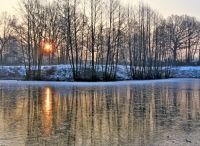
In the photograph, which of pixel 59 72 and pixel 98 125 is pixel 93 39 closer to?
pixel 59 72

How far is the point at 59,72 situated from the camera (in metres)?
58.5

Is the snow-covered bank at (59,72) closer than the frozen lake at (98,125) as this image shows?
No

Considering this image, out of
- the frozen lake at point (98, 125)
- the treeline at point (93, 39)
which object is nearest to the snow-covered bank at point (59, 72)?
the treeline at point (93, 39)

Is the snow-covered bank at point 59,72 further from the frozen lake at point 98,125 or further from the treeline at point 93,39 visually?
the frozen lake at point 98,125

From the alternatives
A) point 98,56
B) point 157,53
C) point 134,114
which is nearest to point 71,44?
point 98,56

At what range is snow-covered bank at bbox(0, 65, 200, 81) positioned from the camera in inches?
2259

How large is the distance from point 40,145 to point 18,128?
9.32 ft

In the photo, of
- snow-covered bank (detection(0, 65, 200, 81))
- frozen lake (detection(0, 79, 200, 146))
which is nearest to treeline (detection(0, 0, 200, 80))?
snow-covered bank (detection(0, 65, 200, 81))

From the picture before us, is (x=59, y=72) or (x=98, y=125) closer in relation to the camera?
(x=98, y=125)

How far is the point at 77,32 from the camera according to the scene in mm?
62156

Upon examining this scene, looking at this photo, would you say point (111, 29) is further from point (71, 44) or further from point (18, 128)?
point (18, 128)

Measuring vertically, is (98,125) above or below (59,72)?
below

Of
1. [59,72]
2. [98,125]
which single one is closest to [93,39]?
[59,72]

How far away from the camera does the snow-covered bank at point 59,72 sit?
188 feet
